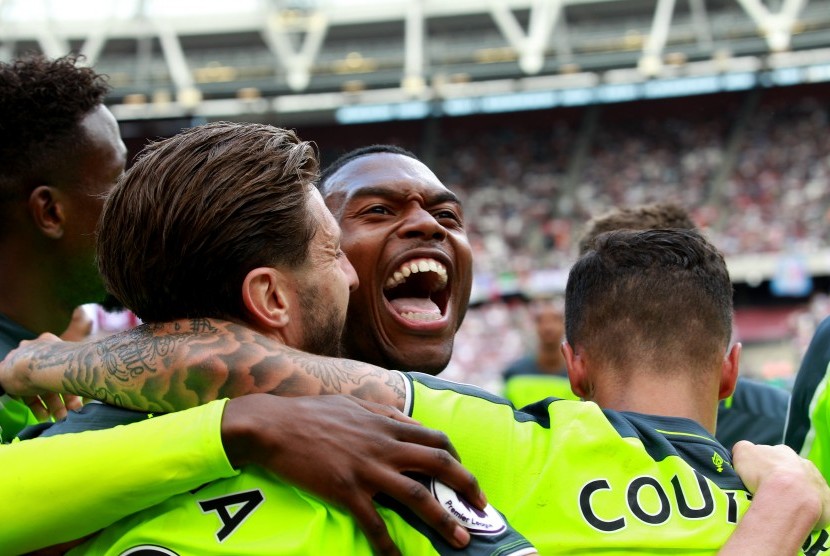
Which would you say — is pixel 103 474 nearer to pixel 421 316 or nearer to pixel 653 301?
pixel 653 301

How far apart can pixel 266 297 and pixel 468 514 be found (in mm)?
621

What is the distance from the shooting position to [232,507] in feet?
5.39

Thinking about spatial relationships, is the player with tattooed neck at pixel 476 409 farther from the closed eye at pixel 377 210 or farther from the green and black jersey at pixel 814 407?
the closed eye at pixel 377 210

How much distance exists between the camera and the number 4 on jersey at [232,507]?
5.31 ft

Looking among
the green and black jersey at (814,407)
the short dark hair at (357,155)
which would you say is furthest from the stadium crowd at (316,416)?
the short dark hair at (357,155)

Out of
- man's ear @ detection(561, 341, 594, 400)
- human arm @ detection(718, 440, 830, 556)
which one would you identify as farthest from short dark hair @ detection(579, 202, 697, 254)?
human arm @ detection(718, 440, 830, 556)

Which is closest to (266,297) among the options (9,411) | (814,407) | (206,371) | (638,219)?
(206,371)

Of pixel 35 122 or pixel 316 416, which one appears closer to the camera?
pixel 316 416

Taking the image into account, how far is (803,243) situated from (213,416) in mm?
26416

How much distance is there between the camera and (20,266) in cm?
285

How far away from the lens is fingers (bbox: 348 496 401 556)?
1.59 meters

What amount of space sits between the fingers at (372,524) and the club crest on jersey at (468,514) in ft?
0.38

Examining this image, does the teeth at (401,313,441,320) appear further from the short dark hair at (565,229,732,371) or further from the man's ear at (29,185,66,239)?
the man's ear at (29,185,66,239)

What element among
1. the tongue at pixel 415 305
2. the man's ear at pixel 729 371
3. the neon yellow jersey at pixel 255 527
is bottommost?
the neon yellow jersey at pixel 255 527
